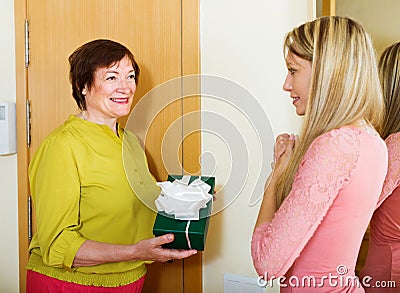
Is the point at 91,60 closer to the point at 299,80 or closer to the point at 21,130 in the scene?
the point at 21,130

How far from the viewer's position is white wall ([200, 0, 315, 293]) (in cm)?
181

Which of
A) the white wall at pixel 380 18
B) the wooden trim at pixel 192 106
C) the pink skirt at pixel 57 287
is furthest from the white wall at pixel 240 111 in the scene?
the pink skirt at pixel 57 287

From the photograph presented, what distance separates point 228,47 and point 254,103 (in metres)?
0.21

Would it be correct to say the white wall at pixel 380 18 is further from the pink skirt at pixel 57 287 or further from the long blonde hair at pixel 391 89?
the pink skirt at pixel 57 287

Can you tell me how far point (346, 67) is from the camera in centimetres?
123

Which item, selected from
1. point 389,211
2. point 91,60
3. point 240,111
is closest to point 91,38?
point 91,60

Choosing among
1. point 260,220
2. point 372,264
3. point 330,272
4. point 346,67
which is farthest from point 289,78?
point 372,264

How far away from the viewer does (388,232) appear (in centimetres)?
148

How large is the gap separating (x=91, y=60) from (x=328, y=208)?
2.71 ft

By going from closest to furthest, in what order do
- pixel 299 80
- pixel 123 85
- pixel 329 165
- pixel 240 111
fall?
1. pixel 329 165
2. pixel 299 80
3. pixel 123 85
4. pixel 240 111

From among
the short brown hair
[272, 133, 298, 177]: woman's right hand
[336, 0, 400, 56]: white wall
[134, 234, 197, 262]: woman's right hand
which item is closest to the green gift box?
[134, 234, 197, 262]: woman's right hand

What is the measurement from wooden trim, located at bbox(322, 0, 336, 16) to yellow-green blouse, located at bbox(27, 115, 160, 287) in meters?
0.70

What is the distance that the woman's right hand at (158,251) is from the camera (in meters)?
1.45

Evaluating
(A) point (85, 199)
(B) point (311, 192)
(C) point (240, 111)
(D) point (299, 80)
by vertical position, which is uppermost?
(D) point (299, 80)
